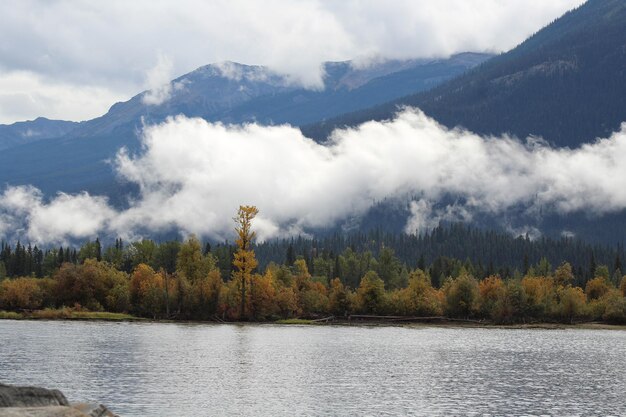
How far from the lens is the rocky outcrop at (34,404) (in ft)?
117

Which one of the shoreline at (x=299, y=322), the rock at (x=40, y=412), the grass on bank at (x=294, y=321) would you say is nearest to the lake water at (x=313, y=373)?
the rock at (x=40, y=412)

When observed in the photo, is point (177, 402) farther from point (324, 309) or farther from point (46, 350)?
point (324, 309)

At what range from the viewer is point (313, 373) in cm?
8219

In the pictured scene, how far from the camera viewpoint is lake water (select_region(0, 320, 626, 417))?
6141 cm

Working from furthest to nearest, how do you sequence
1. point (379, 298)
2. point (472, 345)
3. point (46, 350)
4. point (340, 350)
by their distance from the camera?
1. point (379, 298)
2. point (472, 345)
3. point (340, 350)
4. point (46, 350)

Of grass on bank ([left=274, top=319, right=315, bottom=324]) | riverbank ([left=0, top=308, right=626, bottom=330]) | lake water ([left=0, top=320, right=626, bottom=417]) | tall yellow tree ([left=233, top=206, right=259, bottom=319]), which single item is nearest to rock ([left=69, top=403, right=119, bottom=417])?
lake water ([left=0, top=320, right=626, bottom=417])

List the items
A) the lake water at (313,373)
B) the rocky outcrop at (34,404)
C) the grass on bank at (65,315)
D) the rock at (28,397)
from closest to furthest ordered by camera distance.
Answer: the rocky outcrop at (34,404) → the rock at (28,397) → the lake water at (313,373) → the grass on bank at (65,315)

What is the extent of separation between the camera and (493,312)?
644ft

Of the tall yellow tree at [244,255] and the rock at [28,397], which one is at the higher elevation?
the tall yellow tree at [244,255]

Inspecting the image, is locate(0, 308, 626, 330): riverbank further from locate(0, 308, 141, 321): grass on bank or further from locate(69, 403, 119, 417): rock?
locate(69, 403, 119, 417): rock

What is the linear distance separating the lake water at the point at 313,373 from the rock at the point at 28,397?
14209mm

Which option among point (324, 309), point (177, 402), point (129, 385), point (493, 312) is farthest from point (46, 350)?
point (493, 312)

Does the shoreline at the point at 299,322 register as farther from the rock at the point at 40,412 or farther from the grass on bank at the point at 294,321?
the rock at the point at 40,412

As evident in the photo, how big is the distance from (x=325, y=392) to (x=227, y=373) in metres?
14.9
